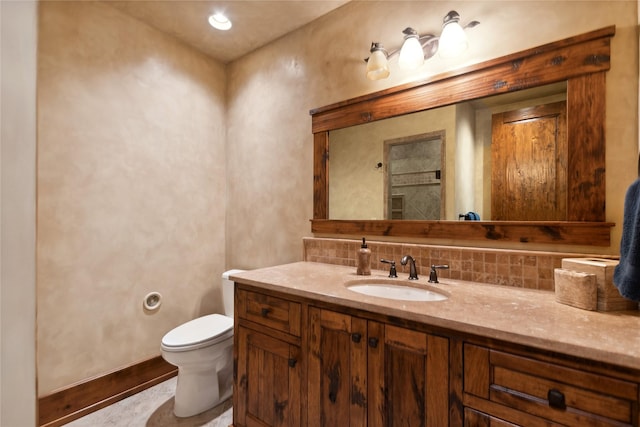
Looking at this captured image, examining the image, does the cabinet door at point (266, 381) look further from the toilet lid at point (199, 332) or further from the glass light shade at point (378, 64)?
the glass light shade at point (378, 64)

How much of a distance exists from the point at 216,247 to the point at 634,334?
2460 millimetres

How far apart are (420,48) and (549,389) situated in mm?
1553

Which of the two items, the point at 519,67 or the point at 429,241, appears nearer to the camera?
the point at 519,67

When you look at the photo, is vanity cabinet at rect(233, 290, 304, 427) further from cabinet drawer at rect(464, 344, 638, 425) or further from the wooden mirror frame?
the wooden mirror frame

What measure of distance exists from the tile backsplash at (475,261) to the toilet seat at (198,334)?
33.3 inches

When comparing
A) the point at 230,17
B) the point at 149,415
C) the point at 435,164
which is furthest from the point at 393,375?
the point at 230,17

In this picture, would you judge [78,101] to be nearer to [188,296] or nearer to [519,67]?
[188,296]

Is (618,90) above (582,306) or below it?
above

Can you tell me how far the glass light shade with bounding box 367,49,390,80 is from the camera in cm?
160

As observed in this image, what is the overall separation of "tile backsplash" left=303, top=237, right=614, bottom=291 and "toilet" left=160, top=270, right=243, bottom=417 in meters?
0.89

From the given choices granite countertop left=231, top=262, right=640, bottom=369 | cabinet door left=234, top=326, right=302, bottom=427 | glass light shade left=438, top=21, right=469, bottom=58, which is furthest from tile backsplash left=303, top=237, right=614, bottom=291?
glass light shade left=438, top=21, right=469, bottom=58

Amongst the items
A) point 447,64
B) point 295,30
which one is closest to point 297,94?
point 295,30

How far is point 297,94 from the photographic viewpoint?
81.1 inches

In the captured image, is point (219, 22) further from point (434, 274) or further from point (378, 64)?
point (434, 274)
